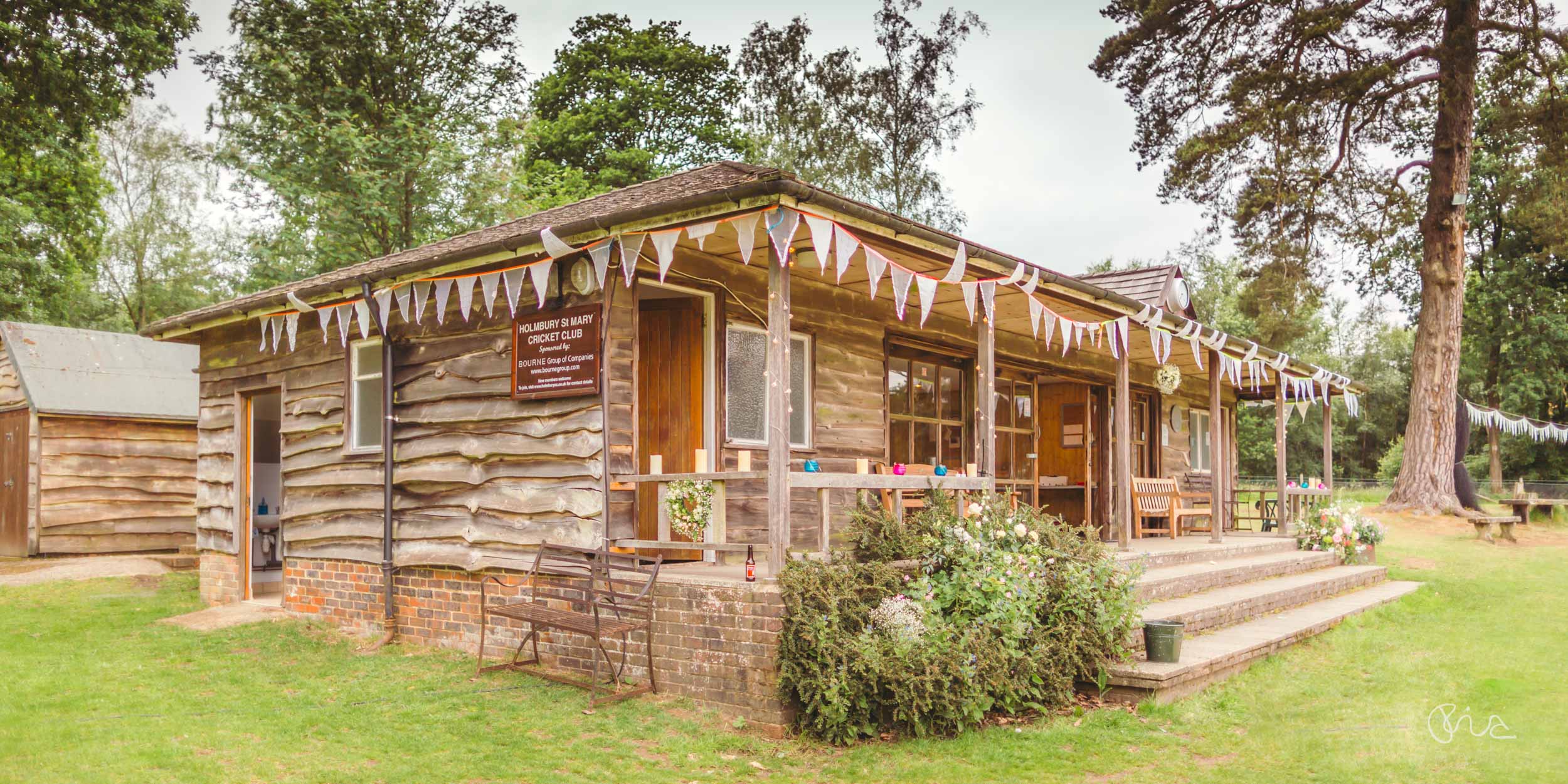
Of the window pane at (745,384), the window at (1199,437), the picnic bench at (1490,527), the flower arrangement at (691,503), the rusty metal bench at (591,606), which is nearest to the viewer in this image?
the rusty metal bench at (591,606)

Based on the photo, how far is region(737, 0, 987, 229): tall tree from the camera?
24031mm

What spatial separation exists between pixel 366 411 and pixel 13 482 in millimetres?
9503

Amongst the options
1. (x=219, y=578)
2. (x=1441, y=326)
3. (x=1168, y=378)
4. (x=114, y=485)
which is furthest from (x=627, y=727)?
(x=1441, y=326)

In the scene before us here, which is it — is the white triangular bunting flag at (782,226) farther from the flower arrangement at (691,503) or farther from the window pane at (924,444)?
the window pane at (924,444)

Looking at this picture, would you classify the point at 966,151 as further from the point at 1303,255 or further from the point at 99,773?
the point at 99,773

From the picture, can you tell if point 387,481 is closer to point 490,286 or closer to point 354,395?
point 354,395

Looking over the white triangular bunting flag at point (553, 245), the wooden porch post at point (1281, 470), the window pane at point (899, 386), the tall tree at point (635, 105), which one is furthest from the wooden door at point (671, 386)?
the tall tree at point (635, 105)

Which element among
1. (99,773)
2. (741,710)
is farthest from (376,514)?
(741,710)

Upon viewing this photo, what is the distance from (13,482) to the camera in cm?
1498

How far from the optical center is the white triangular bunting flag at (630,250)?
263 inches

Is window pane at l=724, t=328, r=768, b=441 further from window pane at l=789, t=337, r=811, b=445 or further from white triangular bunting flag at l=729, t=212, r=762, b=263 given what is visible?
white triangular bunting flag at l=729, t=212, r=762, b=263

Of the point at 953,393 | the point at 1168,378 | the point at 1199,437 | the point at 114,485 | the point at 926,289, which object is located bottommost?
the point at 114,485

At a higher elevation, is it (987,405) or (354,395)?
(354,395)

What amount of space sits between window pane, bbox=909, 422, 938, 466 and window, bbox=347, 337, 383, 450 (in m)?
5.15
